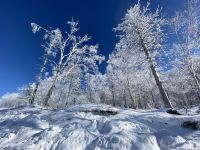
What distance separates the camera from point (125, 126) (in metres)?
7.16

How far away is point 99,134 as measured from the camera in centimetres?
664

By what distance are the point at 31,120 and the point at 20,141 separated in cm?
205

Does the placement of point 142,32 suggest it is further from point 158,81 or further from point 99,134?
point 99,134

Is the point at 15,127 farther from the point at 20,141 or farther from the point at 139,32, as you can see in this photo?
the point at 139,32

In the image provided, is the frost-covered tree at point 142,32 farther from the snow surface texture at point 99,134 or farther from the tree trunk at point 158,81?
the snow surface texture at point 99,134

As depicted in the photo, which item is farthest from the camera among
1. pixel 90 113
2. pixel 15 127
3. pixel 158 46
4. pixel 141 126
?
pixel 158 46

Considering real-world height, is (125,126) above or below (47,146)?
above

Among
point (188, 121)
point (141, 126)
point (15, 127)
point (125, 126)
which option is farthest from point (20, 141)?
point (188, 121)

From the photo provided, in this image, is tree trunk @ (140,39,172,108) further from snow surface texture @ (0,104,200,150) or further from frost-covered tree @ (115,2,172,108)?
snow surface texture @ (0,104,200,150)

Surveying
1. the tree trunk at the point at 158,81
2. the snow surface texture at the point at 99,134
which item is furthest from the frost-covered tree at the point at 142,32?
the snow surface texture at the point at 99,134

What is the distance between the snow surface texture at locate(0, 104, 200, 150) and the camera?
579 centimetres

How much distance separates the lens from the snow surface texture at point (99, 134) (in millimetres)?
5793

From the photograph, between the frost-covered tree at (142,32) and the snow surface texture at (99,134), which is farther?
the frost-covered tree at (142,32)

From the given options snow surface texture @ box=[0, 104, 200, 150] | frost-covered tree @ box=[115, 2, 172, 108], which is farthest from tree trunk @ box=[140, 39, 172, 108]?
snow surface texture @ box=[0, 104, 200, 150]
